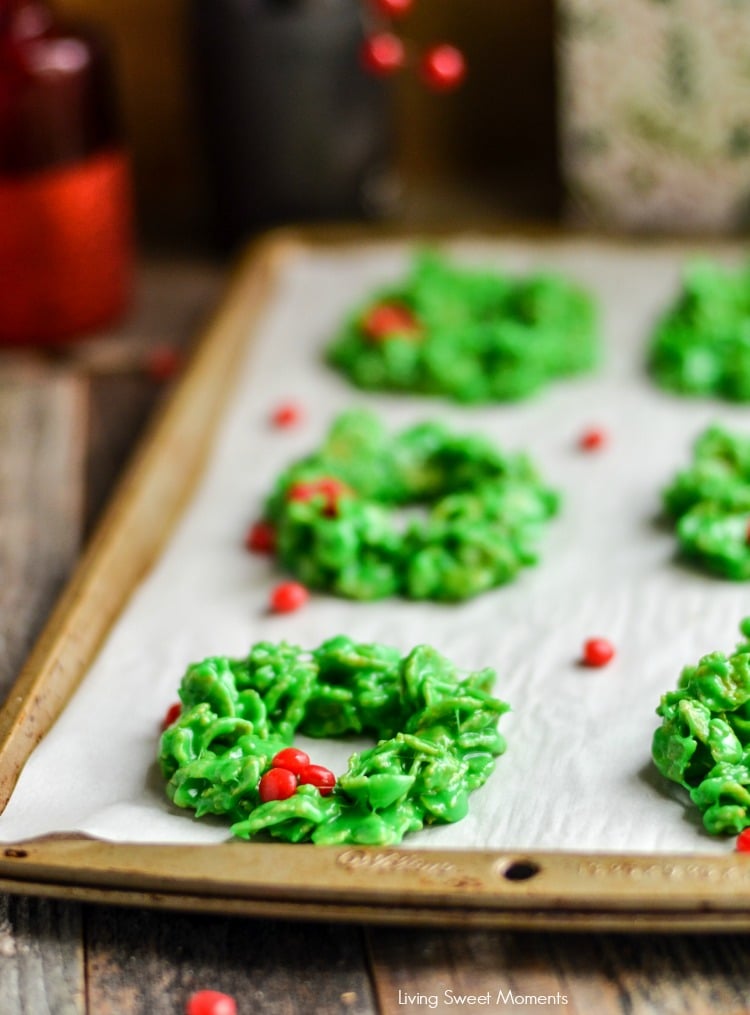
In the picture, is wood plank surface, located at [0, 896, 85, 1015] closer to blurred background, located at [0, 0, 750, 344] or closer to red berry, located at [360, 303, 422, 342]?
red berry, located at [360, 303, 422, 342]

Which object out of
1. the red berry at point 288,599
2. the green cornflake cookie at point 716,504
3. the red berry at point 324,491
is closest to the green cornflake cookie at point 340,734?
the red berry at point 288,599

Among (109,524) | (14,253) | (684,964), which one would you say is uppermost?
(14,253)

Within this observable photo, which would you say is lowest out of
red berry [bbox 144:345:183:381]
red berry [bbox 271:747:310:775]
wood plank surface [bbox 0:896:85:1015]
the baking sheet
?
wood plank surface [bbox 0:896:85:1015]

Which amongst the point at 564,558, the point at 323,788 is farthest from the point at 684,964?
the point at 564,558

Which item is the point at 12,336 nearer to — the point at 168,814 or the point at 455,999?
the point at 168,814

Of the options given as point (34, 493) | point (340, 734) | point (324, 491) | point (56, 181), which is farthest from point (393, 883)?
point (56, 181)

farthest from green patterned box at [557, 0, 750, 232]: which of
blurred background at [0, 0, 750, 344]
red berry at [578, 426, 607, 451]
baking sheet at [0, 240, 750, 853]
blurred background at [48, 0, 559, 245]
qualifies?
red berry at [578, 426, 607, 451]

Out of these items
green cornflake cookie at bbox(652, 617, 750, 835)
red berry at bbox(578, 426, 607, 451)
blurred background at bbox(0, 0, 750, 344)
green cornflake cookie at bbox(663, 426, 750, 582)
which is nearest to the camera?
green cornflake cookie at bbox(652, 617, 750, 835)
